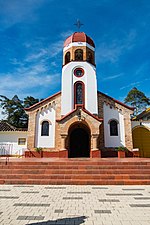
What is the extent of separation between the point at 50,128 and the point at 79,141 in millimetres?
3294

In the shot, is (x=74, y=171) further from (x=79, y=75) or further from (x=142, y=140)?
(x=142, y=140)

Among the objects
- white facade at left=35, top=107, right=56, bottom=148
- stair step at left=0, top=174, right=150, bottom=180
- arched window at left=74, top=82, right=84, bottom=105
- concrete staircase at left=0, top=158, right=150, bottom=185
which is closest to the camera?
concrete staircase at left=0, top=158, right=150, bottom=185

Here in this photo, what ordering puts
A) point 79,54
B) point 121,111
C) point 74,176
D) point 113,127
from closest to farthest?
point 74,176 < point 113,127 < point 121,111 < point 79,54

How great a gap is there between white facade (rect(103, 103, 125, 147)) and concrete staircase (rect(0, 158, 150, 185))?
6.42 metres

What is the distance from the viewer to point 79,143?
1716cm

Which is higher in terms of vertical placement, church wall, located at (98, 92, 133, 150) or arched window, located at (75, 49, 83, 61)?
arched window, located at (75, 49, 83, 61)

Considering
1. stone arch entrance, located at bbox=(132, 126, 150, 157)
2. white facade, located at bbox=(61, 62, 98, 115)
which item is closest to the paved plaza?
white facade, located at bbox=(61, 62, 98, 115)

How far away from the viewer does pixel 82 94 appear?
17656mm

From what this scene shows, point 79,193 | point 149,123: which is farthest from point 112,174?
point 149,123

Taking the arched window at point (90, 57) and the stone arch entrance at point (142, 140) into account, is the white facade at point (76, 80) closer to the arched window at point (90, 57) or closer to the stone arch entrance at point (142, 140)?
the arched window at point (90, 57)

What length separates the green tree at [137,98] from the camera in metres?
34.8

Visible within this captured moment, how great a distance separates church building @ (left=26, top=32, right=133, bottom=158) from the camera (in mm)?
16047

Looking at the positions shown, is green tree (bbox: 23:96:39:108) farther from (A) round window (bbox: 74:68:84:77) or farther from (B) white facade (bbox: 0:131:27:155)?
(A) round window (bbox: 74:68:84:77)

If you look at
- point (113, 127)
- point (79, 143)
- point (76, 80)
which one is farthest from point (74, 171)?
point (76, 80)
